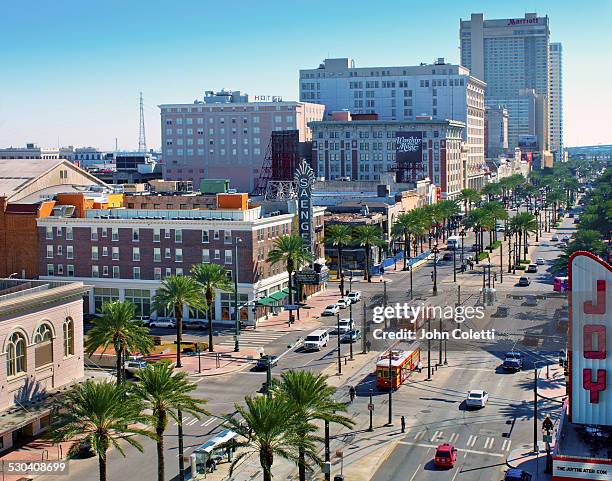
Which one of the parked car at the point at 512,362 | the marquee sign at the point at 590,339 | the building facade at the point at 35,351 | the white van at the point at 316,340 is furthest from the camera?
the white van at the point at 316,340

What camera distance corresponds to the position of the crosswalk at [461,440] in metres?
62.0

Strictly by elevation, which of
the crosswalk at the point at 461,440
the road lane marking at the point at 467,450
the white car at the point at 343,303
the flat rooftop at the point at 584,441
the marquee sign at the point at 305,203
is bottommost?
the road lane marking at the point at 467,450

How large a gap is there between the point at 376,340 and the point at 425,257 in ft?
250

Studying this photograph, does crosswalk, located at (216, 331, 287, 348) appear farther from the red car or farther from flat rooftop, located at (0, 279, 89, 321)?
the red car

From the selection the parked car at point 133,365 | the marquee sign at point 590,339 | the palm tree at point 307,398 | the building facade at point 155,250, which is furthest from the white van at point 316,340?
the marquee sign at point 590,339

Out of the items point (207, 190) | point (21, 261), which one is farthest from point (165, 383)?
point (207, 190)

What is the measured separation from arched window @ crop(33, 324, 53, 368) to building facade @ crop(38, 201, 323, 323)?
38.1m

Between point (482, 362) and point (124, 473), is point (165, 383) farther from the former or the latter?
point (482, 362)

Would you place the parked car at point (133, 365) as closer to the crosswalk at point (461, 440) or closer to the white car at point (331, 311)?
the crosswalk at point (461, 440)

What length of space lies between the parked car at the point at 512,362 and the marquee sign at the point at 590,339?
2374cm

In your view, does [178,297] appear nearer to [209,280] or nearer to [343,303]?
[209,280]

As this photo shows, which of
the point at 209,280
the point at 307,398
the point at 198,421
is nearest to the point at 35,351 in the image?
the point at 198,421

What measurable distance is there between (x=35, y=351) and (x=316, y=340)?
33647 millimetres

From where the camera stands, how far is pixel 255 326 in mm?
105938
